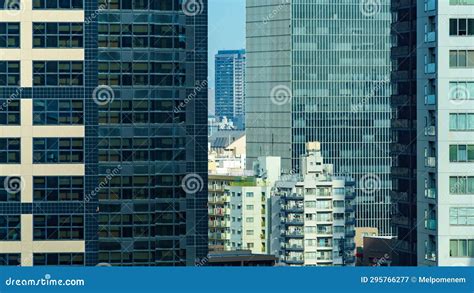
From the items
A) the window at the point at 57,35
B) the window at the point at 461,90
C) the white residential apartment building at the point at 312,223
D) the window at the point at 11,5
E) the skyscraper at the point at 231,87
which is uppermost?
the skyscraper at the point at 231,87

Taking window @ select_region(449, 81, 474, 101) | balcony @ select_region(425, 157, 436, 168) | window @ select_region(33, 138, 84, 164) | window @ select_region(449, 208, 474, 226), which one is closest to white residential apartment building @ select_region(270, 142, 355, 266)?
window @ select_region(33, 138, 84, 164)

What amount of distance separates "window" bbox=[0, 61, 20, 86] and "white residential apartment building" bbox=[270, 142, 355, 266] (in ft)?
59.4

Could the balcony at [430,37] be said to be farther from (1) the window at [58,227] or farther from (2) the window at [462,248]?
(1) the window at [58,227]

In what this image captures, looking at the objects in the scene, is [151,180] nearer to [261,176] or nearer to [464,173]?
[464,173]

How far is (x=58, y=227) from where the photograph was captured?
46.8 ft

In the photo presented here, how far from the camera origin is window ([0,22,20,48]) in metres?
13.9

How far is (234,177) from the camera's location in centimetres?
3638

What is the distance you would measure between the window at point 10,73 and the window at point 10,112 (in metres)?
0.19

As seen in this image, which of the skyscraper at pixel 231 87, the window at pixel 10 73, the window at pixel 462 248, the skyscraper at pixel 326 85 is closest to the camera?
the window at pixel 462 248

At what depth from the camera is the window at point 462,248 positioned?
12594mm

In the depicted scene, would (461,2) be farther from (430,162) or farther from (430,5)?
(430,162)

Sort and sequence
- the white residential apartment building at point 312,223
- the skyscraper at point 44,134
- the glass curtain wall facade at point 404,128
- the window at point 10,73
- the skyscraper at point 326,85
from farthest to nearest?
the skyscraper at point 326,85, the white residential apartment building at point 312,223, the glass curtain wall facade at point 404,128, the skyscraper at point 44,134, the window at point 10,73

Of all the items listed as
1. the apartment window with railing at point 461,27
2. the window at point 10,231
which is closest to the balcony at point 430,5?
the apartment window with railing at point 461,27

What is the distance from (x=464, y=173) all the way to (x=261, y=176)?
79.7ft
